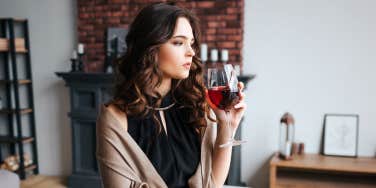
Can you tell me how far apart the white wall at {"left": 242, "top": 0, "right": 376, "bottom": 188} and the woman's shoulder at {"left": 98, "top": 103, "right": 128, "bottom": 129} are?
6.57 ft

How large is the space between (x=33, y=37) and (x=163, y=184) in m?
2.97

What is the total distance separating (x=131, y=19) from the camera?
3057 mm

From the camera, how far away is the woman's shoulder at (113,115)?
3.41 ft

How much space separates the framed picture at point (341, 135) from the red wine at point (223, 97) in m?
2.05

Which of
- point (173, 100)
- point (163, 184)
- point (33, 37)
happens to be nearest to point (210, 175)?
point (163, 184)

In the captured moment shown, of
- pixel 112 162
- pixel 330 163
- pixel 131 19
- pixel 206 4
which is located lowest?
pixel 330 163

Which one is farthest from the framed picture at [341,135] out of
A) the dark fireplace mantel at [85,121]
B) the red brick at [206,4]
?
the red brick at [206,4]

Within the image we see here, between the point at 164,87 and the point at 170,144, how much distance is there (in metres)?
0.20

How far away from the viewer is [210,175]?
1126 millimetres

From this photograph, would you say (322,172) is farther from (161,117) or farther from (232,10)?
(161,117)

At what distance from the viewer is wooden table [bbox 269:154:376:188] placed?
2.45m

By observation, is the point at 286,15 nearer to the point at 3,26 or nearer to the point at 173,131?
the point at 173,131

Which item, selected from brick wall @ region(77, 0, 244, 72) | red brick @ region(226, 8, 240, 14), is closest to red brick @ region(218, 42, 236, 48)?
brick wall @ region(77, 0, 244, 72)

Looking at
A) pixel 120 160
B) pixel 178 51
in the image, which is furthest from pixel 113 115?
pixel 178 51
